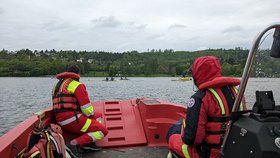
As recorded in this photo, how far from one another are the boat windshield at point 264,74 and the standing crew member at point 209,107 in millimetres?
350

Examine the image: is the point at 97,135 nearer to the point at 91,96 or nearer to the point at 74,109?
the point at 74,109

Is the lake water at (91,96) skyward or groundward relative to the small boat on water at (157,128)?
groundward

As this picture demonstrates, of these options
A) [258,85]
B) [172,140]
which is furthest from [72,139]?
[258,85]

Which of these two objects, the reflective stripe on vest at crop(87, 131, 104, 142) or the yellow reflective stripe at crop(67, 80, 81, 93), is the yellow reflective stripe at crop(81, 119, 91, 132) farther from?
the yellow reflective stripe at crop(67, 80, 81, 93)

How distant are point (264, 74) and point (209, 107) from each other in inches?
20.3

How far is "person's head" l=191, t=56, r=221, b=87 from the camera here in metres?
2.43

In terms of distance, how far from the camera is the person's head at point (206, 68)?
2428mm

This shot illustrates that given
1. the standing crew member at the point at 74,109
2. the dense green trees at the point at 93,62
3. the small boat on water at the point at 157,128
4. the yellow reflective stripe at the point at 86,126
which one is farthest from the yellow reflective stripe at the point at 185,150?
the dense green trees at the point at 93,62

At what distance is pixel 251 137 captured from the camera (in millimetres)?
1758

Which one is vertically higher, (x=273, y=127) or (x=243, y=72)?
(x=243, y=72)

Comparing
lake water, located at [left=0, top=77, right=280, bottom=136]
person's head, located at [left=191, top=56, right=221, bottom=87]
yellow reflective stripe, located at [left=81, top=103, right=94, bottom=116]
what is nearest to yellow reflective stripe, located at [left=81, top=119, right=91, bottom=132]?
yellow reflective stripe, located at [left=81, top=103, right=94, bottom=116]

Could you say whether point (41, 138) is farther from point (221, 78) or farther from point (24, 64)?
point (24, 64)

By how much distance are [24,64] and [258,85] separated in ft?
353

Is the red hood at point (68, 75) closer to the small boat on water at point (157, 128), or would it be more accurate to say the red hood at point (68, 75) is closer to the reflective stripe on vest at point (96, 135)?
the small boat on water at point (157, 128)
